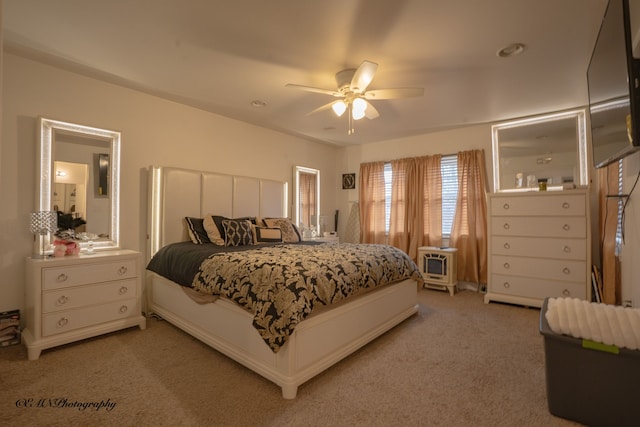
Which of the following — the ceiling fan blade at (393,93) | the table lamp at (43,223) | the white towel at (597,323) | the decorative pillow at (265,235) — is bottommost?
the white towel at (597,323)

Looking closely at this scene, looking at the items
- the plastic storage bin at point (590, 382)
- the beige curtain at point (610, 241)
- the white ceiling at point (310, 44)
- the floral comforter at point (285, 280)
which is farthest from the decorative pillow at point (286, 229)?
the beige curtain at point (610, 241)

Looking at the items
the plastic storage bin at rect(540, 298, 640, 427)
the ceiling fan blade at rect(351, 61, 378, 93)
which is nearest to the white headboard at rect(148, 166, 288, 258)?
the ceiling fan blade at rect(351, 61, 378, 93)

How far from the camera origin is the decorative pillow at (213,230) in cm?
317

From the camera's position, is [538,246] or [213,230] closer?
[213,230]

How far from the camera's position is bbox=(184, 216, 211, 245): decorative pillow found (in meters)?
3.24

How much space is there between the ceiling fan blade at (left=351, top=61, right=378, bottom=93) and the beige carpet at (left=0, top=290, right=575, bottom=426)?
2186 mm

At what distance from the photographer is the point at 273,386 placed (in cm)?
193

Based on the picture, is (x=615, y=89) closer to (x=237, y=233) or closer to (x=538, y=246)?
(x=538, y=246)

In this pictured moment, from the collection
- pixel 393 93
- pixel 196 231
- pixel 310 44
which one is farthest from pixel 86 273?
pixel 393 93

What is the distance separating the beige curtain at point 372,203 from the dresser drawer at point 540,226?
6.16 ft

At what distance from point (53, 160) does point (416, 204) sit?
14.7 feet

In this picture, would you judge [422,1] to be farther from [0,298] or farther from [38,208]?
[0,298]

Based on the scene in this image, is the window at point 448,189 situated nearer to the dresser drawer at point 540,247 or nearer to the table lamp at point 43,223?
the dresser drawer at point 540,247

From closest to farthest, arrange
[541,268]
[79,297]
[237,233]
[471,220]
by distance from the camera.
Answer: [79,297], [237,233], [541,268], [471,220]
